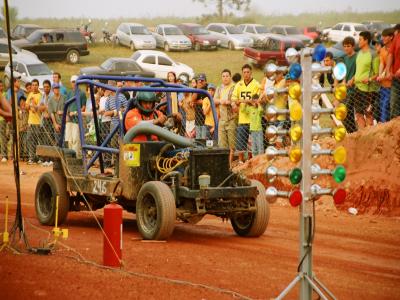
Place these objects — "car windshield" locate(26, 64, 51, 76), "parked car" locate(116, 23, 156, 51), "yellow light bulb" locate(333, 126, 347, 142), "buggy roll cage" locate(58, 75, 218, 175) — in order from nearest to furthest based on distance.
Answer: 1. "yellow light bulb" locate(333, 126, 347, 142)
2. "buggy roll cage" locate(58, 75, 218, 175)
3. "car windshield" locate(26, 64, 51, 76)
4. "parked car" locate(116, 23, 156, 51)

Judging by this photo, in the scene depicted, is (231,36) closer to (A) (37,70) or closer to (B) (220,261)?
(A) (37,70)

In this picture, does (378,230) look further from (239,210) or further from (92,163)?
(92,163)

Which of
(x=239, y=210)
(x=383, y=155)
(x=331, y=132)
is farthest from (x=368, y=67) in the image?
(x=331, y=132)

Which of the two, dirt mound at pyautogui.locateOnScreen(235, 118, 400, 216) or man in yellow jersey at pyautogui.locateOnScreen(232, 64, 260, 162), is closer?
dirt mound at pyautogui.locateOnScreen(235, 118, 400, 216)

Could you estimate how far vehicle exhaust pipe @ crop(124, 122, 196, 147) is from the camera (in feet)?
37.8

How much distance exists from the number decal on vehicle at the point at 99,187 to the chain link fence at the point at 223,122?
1098 millimetres

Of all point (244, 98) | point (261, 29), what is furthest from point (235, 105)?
point (261, 29)

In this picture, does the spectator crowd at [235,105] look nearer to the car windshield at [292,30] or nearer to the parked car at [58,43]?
the parked car at [58,43]

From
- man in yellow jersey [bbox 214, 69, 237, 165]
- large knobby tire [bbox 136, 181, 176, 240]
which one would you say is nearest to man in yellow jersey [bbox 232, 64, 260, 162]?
man in yellow jersey [bbox 214, 69, 237, 165]

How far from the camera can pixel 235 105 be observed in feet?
55.1

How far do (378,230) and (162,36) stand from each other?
123ft

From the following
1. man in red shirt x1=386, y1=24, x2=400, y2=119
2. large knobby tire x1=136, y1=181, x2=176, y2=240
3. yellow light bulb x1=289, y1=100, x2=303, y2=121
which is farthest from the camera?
man in red shirt x1=386, y1=24, x2=400, y2=119

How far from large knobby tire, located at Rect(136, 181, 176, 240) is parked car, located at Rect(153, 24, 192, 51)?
37.3 metres

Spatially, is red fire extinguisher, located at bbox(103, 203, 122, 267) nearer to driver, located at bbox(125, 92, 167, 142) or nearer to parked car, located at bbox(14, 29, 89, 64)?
driver, located at bbox(125, 92, 167, 142)
